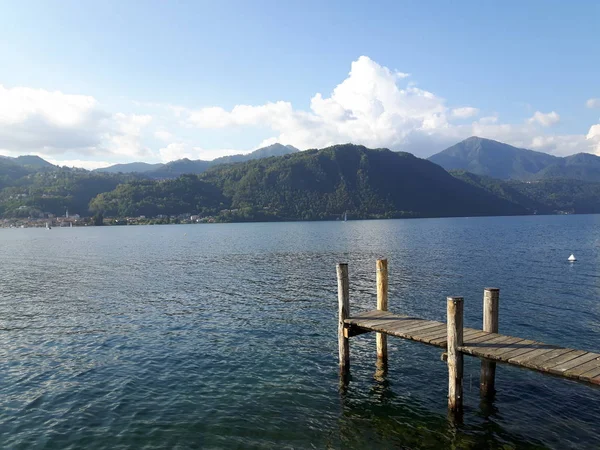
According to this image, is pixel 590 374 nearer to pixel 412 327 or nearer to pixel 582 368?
pixel 582 368

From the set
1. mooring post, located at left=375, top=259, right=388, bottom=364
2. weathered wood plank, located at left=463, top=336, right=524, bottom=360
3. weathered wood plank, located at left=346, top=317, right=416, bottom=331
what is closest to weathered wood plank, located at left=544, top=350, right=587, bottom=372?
weathered wood plank, located at left=463, top=336, right=524, bottom=360

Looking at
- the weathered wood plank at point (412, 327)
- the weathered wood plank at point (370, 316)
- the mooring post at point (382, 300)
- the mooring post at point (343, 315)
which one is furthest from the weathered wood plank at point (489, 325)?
the mooring post at point (343, 315)

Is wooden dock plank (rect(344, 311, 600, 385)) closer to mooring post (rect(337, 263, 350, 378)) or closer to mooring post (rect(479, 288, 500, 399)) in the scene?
mooring post (rect(337, 263, 350, 378))

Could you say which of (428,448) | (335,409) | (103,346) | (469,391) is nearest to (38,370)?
(103,346)

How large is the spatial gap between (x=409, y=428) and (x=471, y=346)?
11.8ft

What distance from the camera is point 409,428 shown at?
13914 millimetres

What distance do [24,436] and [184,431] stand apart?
5.36 meters

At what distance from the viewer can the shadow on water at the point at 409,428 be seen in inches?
511

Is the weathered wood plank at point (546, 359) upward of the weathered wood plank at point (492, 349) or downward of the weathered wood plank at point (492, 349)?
upward

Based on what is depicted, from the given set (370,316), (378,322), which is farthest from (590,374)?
(370,316)

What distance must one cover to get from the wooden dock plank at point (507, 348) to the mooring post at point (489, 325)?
0.52 m

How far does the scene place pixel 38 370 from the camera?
63.2 ft

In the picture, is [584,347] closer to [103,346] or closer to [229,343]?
[229,343]

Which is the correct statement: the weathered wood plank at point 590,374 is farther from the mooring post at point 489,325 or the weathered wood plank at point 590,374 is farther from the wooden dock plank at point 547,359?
the mooring post at point 489,325
